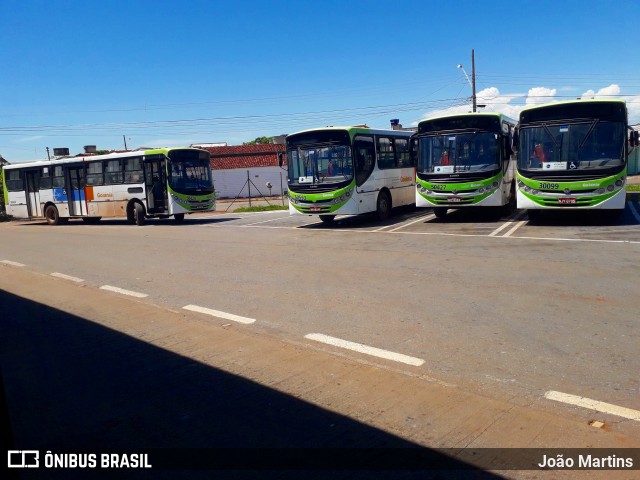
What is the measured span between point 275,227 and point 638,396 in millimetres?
16236

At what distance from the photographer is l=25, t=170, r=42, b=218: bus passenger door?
28.8 meters

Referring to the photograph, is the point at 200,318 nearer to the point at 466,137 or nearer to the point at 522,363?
the point at 522,363

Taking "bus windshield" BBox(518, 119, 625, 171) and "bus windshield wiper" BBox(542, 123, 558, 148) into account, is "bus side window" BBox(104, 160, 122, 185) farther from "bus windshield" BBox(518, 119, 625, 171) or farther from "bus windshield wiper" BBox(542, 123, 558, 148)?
"bus windshield wiper" BBox(542, 123, 558, 148)

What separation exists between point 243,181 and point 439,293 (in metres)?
42.0

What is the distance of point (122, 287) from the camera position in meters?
10.0

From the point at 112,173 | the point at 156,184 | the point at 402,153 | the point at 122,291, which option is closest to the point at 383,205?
the point at 402,153

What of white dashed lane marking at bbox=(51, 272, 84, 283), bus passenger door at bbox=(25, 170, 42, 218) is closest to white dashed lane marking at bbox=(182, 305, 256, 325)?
white dashed lane marking at bbox=(51, 272, 84, 283)

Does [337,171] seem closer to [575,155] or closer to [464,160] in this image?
[464,160]

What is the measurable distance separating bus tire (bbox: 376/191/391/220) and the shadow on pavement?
14.1 meters

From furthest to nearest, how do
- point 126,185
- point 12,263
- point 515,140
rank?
point 126,185 → point 515,140 → point 12,263

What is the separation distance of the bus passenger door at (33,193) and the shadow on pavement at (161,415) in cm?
2509

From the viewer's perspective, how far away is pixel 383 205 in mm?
20125

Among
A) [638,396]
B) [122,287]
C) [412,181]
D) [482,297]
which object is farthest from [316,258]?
[412,181]

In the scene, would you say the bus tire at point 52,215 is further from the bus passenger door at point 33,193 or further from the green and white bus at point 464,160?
the green and white bus at point 464,160
